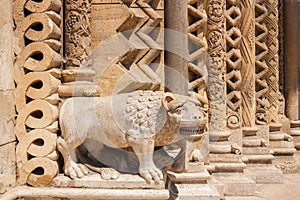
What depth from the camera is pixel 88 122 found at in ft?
8.34

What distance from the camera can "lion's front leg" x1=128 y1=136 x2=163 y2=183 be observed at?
2436mm

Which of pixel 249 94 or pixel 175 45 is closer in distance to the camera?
pixel 175 45

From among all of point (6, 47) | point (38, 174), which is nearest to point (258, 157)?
point (38, 174)

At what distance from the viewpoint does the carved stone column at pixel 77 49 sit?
2.66 m

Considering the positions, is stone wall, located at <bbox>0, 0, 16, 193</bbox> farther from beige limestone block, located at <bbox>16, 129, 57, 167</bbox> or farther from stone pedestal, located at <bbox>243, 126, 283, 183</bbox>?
stone pedestal, located at <bbox>243, 126, 283, 183</bbox>

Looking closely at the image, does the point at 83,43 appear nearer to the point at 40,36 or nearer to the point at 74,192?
the point at 40,36

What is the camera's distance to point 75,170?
253 centimetres

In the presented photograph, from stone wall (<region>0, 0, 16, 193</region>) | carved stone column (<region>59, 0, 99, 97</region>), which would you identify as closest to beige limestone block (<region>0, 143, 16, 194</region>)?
stone wall (<region>0, 0, 16, 193</region>)

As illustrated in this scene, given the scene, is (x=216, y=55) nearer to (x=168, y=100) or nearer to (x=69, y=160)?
(x=168, y=100)

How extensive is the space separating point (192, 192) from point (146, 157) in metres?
0.77

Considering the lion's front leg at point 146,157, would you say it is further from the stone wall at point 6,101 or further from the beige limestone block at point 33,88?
the stone wall at point 6,101

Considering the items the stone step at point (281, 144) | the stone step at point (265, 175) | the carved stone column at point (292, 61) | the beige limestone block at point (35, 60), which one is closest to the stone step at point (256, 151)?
the stone step at point (265, 175)

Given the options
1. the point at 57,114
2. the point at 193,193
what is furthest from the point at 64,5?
the point at 193,193

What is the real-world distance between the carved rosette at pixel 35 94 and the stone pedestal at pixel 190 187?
1.00 meters
